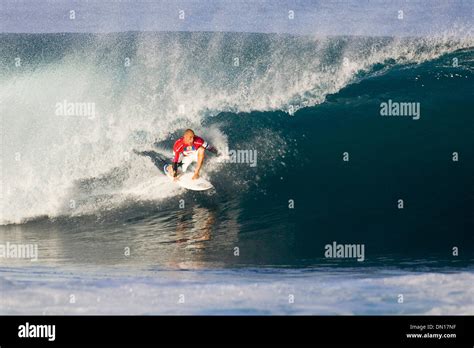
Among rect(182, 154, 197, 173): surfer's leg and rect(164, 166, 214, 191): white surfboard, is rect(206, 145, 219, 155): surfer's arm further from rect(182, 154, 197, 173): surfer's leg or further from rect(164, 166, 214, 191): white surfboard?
rect(164, 166, 214, 191): white surfboard

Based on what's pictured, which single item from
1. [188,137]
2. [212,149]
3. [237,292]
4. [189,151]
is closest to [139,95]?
[212,149]

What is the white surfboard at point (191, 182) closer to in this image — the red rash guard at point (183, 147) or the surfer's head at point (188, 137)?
the red rash guard at point (183, 147)

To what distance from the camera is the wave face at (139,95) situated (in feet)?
40.1

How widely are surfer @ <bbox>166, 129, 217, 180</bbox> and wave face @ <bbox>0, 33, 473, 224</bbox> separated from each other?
517 mm

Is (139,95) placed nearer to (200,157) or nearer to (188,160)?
(188,160)

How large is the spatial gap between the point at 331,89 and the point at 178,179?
3780mm

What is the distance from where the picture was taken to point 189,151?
11086 millimetres

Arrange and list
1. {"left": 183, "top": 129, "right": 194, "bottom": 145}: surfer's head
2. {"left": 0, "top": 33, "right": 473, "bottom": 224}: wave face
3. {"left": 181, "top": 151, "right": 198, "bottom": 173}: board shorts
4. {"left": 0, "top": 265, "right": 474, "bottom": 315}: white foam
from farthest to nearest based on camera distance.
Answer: {"left": 0, "top": 33, "right": 473, "bottom": 224}: wave face
{"left": 181, "top": 151, "right": 198, "bottom": 173}: board shorts
{"left": 183, "top": 129, "right": 194, "bottom": 145}: surfer's head
{"left": 0, "top": 265, "right": 474, "bottom": 315}: white foam

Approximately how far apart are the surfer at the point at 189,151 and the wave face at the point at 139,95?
52 centimetres

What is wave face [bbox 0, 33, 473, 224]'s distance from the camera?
481 inches

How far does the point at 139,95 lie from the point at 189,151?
311 centimetres

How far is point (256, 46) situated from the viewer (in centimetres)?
1449
